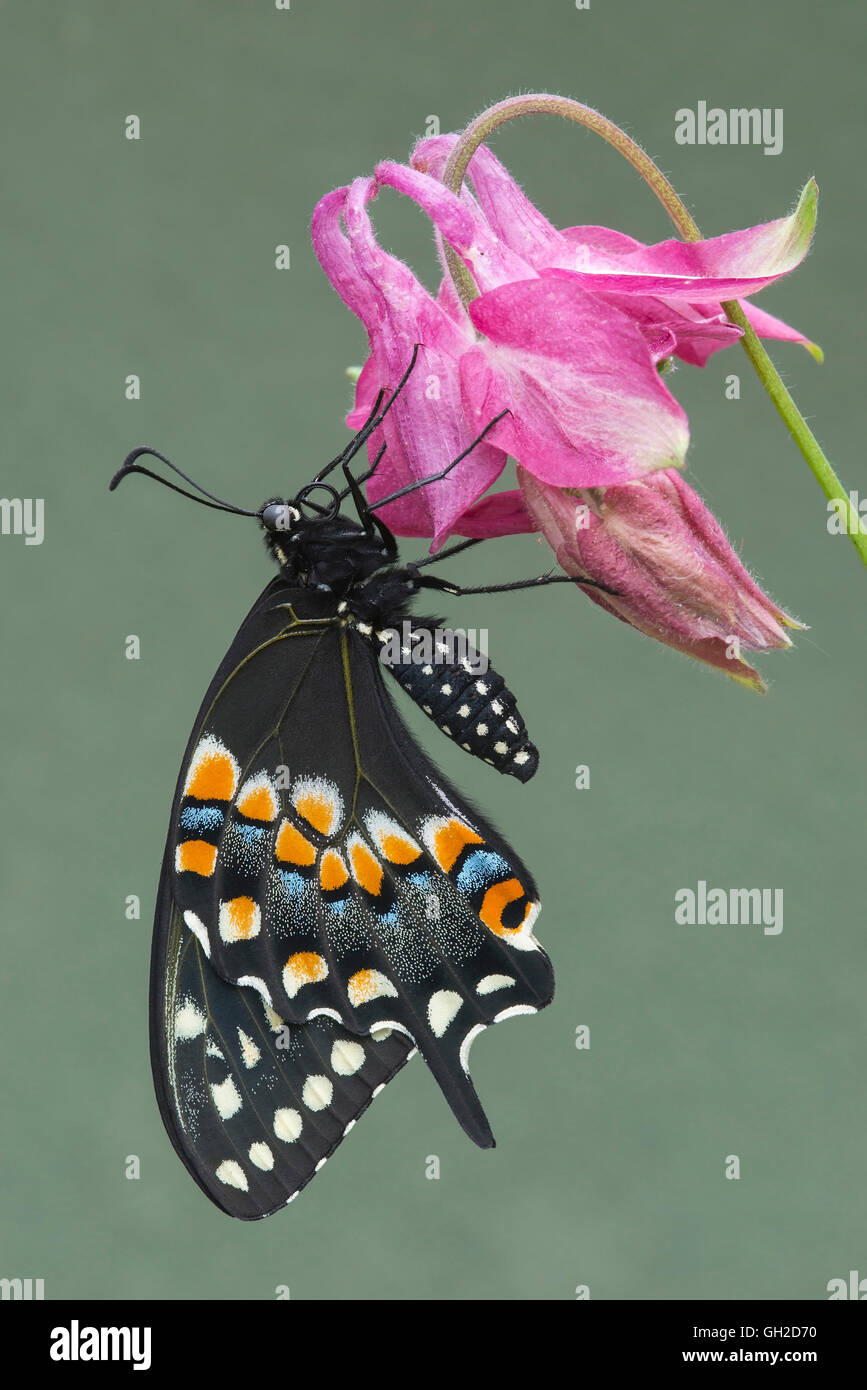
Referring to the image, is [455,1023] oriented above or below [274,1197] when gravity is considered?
above

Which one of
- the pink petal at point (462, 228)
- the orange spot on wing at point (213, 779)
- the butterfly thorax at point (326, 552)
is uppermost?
the pink petal at point (462, 228)

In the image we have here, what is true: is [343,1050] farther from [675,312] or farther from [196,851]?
[675,312]

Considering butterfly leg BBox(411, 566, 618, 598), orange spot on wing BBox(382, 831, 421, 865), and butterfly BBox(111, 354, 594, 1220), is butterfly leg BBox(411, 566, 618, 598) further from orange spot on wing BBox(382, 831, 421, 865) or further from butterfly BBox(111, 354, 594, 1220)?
orange spot on wing BBox(382, 831, 421, 865)

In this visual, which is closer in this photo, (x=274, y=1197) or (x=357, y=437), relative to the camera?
(x=357, y=437)

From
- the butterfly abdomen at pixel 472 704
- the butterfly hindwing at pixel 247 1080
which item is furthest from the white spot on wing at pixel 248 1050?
the butterfly abdomen at pixel 472 704

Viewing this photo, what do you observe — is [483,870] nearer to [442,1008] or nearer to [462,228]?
[442,1008]

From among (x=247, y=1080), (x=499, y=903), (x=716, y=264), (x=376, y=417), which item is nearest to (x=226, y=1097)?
(x=247, y=1080)

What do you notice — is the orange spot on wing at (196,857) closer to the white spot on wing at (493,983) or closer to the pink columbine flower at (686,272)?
the white spot on wing at (493,983)

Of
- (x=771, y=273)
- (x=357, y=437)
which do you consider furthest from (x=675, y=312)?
(x=357, y=437)
